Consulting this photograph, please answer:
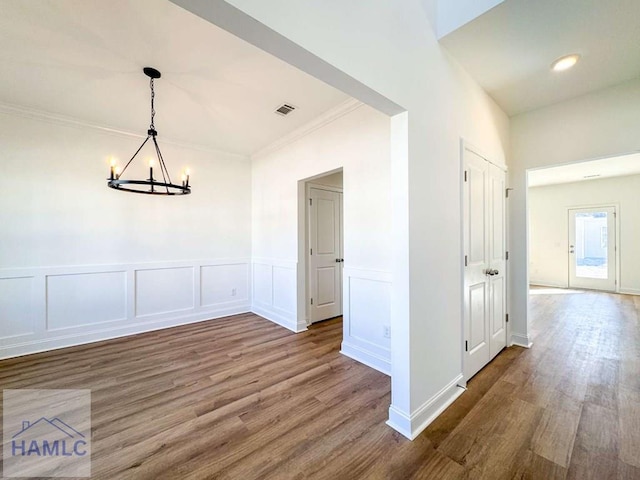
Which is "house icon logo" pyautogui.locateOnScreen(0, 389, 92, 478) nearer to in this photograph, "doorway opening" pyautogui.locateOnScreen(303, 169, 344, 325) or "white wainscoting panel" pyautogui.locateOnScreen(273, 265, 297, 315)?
"white wainscoting panel" pyautogui.locateOnScreen(273, 265, 297, 315)

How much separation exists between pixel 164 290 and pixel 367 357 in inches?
123

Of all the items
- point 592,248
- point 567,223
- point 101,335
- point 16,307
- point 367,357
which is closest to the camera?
point 367,357

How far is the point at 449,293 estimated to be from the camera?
2.10m

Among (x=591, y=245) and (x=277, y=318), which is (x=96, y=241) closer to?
(x=277, y=318)

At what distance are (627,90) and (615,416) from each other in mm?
2895

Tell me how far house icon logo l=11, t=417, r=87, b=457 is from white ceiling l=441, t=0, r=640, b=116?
3.89 meters

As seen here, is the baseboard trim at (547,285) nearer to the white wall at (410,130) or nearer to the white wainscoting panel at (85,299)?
the white wall at (410,130)

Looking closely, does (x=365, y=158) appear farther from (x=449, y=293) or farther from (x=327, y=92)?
(x=449, y=293)

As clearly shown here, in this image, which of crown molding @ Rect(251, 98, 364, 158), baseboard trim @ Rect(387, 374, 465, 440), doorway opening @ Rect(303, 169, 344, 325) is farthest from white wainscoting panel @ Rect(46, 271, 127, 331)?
baseboard trim @ Rect(387, 374, 465, 440)

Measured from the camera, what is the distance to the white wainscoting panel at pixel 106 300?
298cm

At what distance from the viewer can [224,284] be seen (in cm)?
441

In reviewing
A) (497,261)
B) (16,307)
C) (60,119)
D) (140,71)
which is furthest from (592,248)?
(16,307)

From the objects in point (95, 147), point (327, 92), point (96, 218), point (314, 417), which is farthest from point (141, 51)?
point (314, 417)

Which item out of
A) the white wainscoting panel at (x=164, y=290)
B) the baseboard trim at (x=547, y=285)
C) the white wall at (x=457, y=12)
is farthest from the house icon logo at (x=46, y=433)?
the baseboard trim at (x=547, y=285)
